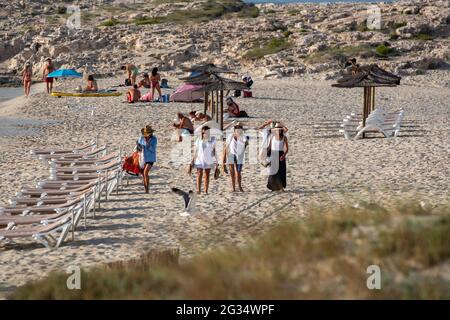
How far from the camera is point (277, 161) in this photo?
42.7 feet

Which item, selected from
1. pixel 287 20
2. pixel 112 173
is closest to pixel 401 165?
pixel 112 173

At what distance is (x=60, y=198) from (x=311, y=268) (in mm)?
6563

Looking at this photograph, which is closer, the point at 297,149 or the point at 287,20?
the point at 297,149

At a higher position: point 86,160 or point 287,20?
point 287,20

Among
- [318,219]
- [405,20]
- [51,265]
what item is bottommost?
[51,265]

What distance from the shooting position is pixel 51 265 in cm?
927

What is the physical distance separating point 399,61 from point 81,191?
31214 mm

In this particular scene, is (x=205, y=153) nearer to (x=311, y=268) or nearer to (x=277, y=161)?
(x=277, y=161)

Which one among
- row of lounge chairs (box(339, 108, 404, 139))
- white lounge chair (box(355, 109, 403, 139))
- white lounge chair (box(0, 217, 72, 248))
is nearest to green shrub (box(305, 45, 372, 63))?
row of lounge chairs (box(339, 108, 404, 139))

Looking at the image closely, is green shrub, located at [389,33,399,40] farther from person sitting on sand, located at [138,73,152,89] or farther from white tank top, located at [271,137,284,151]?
white tank top, located at [271,137,284,151]

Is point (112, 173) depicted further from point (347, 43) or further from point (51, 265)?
point (347, 43)

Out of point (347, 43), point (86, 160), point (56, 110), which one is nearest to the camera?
point (86, 160)

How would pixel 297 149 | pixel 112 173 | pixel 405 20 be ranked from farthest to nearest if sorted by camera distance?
1. pixel 405 20
2. pixel 297 149
3. pixel 112 173

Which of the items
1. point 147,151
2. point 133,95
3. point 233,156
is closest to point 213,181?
point 233,156
